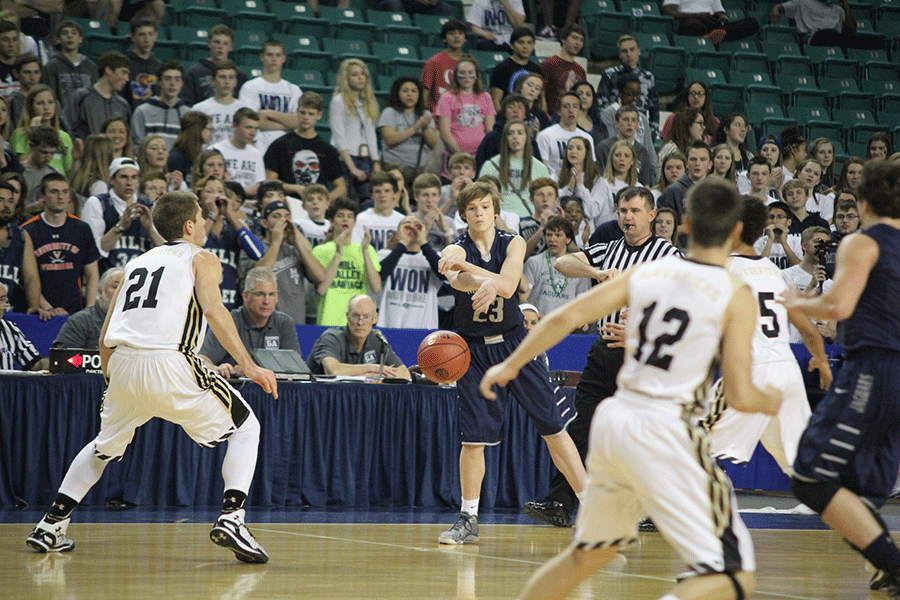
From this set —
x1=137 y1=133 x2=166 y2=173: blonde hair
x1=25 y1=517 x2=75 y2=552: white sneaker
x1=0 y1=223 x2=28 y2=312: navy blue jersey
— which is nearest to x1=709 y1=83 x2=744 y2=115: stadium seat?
x1=137 y1=133 x2=166 y2=173: blonde hair

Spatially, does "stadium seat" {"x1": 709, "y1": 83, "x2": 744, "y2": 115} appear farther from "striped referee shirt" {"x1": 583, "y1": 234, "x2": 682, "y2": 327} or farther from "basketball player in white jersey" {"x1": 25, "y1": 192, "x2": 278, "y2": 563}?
"basketball player in white jersey" {"x1": 25, "y1": 192, "x2": 278, "y2": 563}

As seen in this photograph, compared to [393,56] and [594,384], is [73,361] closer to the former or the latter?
[594,384]

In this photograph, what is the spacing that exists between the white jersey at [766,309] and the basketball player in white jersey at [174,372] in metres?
2.52

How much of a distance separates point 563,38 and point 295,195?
15.3ft

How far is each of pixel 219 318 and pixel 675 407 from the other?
2935 mm

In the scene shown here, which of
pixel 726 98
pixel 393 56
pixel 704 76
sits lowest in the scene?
pixel 726 98

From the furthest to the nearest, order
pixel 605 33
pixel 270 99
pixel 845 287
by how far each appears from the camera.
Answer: pixel 605 33 < pixel 270 99 < pixel 845 287

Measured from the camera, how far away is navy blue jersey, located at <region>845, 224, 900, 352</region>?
433cm

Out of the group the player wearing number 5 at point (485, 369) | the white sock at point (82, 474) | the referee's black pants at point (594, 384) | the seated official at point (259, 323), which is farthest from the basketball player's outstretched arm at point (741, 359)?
the seated official at point (259, 323)

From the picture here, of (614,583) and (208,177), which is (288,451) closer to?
(208,177)

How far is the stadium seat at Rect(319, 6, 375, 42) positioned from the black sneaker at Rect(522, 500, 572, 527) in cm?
853

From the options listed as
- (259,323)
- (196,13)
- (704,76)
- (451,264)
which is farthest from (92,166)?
(704,76)

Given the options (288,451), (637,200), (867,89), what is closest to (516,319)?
(637,200)

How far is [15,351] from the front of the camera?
8.35 meters
